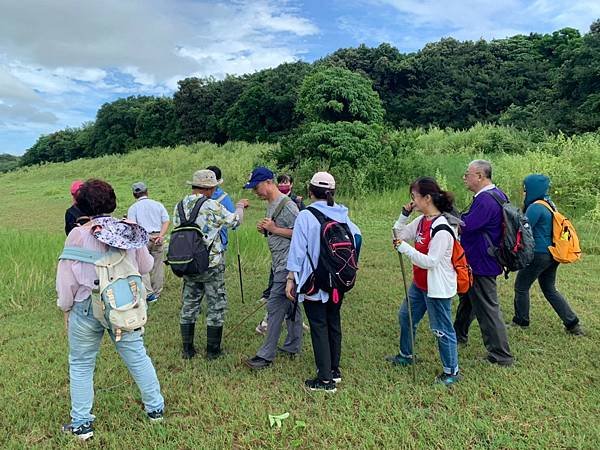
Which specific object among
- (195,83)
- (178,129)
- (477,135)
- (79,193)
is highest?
(195,83)

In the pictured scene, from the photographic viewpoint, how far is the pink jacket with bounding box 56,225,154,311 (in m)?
2.77

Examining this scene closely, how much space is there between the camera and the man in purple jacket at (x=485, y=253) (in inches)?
150

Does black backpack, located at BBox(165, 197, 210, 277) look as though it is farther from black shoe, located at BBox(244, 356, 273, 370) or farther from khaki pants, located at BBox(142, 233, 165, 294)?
khaki pants, located at BBox(142, 233, 165, 294)

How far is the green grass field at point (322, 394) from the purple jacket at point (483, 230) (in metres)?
0.83

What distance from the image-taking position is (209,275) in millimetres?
4062

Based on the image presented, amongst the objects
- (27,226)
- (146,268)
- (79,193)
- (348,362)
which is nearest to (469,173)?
(348,362)

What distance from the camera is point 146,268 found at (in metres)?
3.08

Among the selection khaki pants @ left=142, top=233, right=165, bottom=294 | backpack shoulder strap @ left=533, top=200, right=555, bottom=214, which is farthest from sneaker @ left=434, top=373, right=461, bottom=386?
khaki pants @ left=142, top=233, right=165, bottom=294

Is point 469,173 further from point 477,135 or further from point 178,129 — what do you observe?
point 178,129

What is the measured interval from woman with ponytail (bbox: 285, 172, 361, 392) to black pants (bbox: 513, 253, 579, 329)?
2.08m

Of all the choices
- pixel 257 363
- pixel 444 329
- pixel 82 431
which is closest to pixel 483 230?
pixel 444 329

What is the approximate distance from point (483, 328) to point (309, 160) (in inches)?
403

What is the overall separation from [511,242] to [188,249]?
2633 millimetres

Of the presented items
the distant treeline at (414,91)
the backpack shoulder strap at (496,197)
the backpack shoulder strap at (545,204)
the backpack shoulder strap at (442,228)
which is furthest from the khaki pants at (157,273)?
the distant treeline at (414,91)
